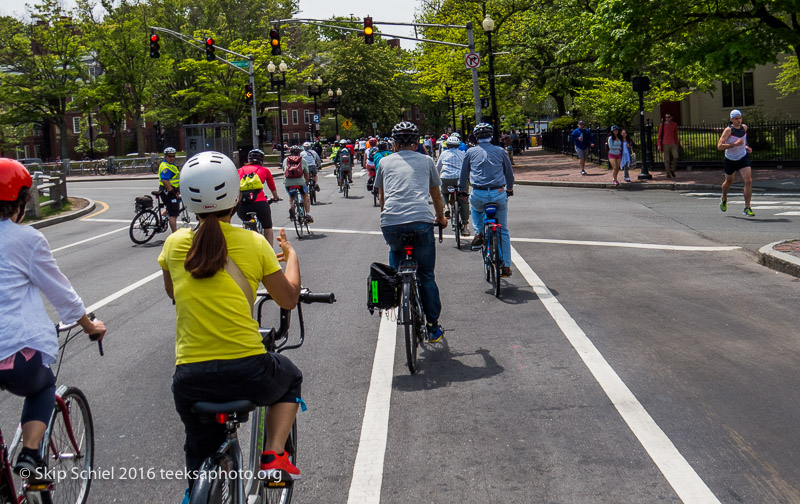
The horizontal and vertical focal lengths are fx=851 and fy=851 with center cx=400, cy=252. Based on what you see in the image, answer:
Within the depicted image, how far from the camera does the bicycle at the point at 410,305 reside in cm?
665

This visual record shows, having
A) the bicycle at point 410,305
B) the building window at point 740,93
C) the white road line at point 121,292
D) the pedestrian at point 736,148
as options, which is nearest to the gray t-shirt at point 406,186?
the bicycle at point 410,305

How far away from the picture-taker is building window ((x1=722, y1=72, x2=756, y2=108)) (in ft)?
152

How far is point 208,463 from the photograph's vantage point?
10.5 ft

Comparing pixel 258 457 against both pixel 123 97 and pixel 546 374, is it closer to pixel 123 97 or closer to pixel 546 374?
pixel 546 374

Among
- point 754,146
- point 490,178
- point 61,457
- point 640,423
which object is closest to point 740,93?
point 754,146

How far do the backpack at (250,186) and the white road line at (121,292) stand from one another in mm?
1789

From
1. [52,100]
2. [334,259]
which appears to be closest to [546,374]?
[334,259]

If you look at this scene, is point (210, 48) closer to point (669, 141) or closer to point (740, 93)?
point (669, 141)

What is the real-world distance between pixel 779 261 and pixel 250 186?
7635mm

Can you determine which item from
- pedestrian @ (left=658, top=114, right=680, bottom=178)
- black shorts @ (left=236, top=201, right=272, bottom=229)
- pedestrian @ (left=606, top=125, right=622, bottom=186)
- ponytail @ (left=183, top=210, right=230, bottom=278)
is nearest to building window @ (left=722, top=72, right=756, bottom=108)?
pedestrian @ (left=658, top=114, right=680, bottom=178)

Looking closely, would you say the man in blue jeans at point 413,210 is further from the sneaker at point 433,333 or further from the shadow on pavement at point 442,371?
the shadow on pavement at point 442,371

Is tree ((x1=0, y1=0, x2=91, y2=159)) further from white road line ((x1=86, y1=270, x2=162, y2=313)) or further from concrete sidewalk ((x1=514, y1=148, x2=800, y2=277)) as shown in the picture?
white road line ((x1=86, y1=270, x2=162, y2=313))

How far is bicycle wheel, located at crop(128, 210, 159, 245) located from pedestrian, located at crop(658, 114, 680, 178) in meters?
15.4

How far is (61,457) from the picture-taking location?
4.13 meters
